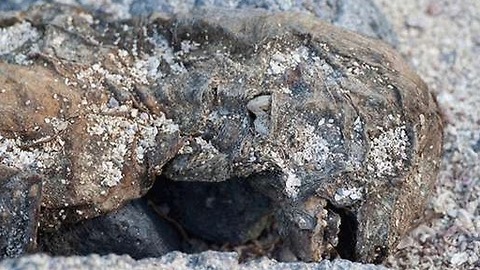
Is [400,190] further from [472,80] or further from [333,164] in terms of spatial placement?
[472,80]

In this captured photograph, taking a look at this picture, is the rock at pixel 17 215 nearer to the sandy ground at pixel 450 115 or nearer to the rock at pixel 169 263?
the rock at pixel 169 263

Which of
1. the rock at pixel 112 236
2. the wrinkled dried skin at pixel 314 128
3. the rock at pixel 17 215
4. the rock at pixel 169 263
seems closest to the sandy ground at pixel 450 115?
the wrinkled dried skin at pixel 314 128

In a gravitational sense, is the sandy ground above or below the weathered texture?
below

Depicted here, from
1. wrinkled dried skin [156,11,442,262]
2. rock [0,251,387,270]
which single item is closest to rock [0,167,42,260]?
rock [0,251,387,270]

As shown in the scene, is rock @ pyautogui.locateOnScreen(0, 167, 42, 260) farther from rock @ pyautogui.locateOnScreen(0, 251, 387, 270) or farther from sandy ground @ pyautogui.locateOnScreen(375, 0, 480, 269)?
sandy ground @ pyautogui.locateOnScreen(375, 0, 480, 269)

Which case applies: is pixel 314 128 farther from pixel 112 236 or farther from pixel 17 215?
pixel 17 215

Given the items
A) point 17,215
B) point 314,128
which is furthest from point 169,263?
point 314,128
